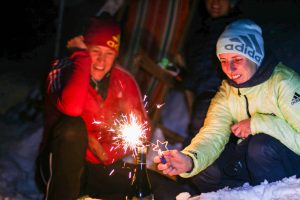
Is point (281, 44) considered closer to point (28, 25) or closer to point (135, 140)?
point (135, 140)

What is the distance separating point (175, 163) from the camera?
2.76 meters

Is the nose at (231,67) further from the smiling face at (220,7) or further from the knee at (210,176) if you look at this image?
the smiling face at (220,7)

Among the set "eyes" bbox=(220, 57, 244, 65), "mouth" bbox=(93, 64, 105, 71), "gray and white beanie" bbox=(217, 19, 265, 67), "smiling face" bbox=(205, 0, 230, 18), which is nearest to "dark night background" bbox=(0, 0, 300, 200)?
"smiling face" bbox=(205, 0, 230, 18)

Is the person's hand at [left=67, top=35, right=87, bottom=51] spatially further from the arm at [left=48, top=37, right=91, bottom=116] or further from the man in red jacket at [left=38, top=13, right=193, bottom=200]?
the arm at [left=48, top=37, right=91, bottom=116]

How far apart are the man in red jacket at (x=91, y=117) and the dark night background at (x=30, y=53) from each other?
113 centimetres

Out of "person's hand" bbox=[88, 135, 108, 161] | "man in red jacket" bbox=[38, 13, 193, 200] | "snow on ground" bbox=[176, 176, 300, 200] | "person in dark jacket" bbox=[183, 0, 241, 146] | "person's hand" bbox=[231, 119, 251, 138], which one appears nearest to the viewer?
"snow on ground" bbox=[176, 176, 300, 200]

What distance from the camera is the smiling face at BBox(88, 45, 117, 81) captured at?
385cm

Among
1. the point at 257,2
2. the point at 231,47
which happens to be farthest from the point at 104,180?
the point at 257,2

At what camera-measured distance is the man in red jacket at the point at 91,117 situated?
3211 mm

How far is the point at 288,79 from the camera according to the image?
3.02m

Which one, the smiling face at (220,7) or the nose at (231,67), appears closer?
the nose at (231,67)

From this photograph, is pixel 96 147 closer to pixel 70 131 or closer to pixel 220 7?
pixel 70 131

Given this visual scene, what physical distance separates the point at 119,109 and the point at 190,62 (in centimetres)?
144

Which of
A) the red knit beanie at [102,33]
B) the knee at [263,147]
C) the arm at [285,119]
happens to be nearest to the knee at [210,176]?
the knee at [263,147]
